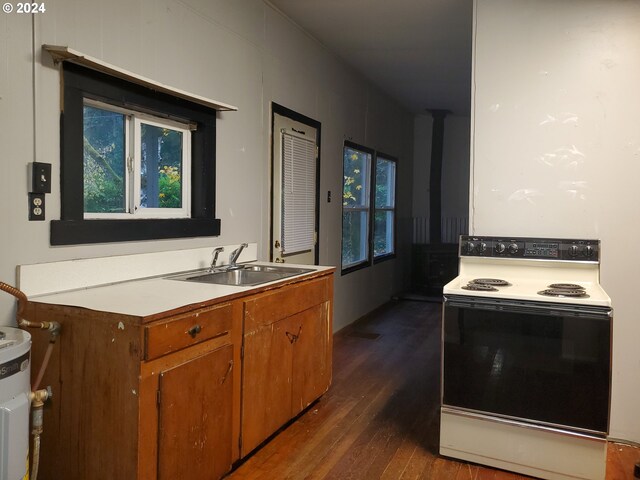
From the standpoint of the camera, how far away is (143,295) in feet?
6.91

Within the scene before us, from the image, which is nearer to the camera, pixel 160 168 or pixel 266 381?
pixel 266 381

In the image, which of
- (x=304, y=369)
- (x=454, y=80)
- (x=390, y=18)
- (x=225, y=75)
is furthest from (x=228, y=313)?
(x=454, y=80)

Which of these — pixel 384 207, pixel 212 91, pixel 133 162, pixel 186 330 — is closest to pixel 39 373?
pixel 186 330

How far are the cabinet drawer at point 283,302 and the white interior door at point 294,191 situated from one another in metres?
0.81

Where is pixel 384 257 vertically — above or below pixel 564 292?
below

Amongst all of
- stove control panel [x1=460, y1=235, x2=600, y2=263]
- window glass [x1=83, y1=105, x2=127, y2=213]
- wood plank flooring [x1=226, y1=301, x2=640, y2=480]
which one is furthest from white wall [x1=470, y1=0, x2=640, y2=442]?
window glass [x1=83, y1=105, x2=127, y2=213]

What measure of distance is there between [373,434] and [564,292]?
127 centimetres

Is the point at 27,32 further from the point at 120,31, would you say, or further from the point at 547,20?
the point at 547,20

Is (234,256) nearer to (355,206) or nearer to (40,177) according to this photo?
(40,177)

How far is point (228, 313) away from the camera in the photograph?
2217 mm

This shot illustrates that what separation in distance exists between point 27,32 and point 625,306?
10.4ft

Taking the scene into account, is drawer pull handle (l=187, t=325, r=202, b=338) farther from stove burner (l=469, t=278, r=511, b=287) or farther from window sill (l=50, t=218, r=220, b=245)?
stove burner (l=469, t=278, r=511, b=287)

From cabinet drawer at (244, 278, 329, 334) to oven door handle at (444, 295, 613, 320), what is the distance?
→ 2.65ft

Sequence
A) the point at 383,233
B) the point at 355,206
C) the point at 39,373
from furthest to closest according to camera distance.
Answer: the point at 383,233 → the point at 355,206 → the point at 39,373
